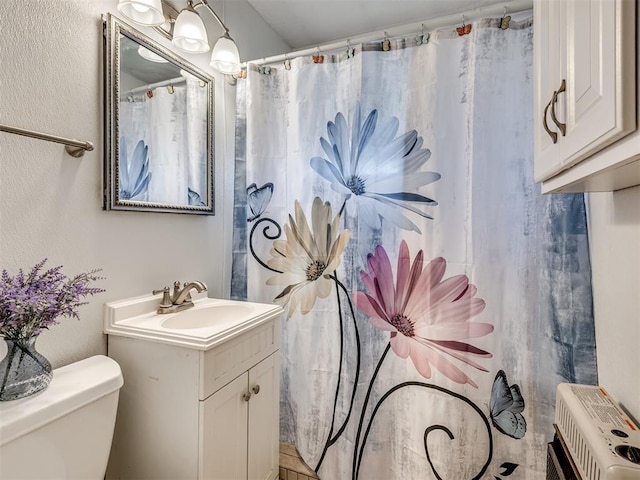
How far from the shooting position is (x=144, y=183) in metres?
1.27

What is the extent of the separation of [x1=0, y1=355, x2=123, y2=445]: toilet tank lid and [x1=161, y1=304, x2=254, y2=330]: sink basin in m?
0.28

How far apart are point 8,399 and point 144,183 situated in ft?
2.59

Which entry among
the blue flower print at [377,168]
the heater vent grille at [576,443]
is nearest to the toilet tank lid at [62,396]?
the blue flower print at [377,168]

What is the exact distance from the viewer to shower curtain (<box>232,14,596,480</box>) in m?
1.23

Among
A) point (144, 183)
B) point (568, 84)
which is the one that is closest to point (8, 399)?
point (144, 183)

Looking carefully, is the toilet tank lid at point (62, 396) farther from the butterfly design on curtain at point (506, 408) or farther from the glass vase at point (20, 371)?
the butterfly design on curtain at point (506, 408)

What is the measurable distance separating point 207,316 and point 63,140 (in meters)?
0.81

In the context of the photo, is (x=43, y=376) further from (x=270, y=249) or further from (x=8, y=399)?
(x=270, y=249)

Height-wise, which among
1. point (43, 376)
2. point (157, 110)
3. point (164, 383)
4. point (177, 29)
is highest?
point (177, 29)

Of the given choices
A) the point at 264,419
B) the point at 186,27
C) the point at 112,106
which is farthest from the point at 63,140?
the point at 264,419

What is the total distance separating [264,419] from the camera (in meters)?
1.32

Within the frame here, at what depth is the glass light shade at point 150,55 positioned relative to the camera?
1246 mm

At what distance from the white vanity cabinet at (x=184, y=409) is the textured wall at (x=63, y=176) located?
21cm

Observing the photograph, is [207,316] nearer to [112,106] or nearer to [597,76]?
[112,106]
